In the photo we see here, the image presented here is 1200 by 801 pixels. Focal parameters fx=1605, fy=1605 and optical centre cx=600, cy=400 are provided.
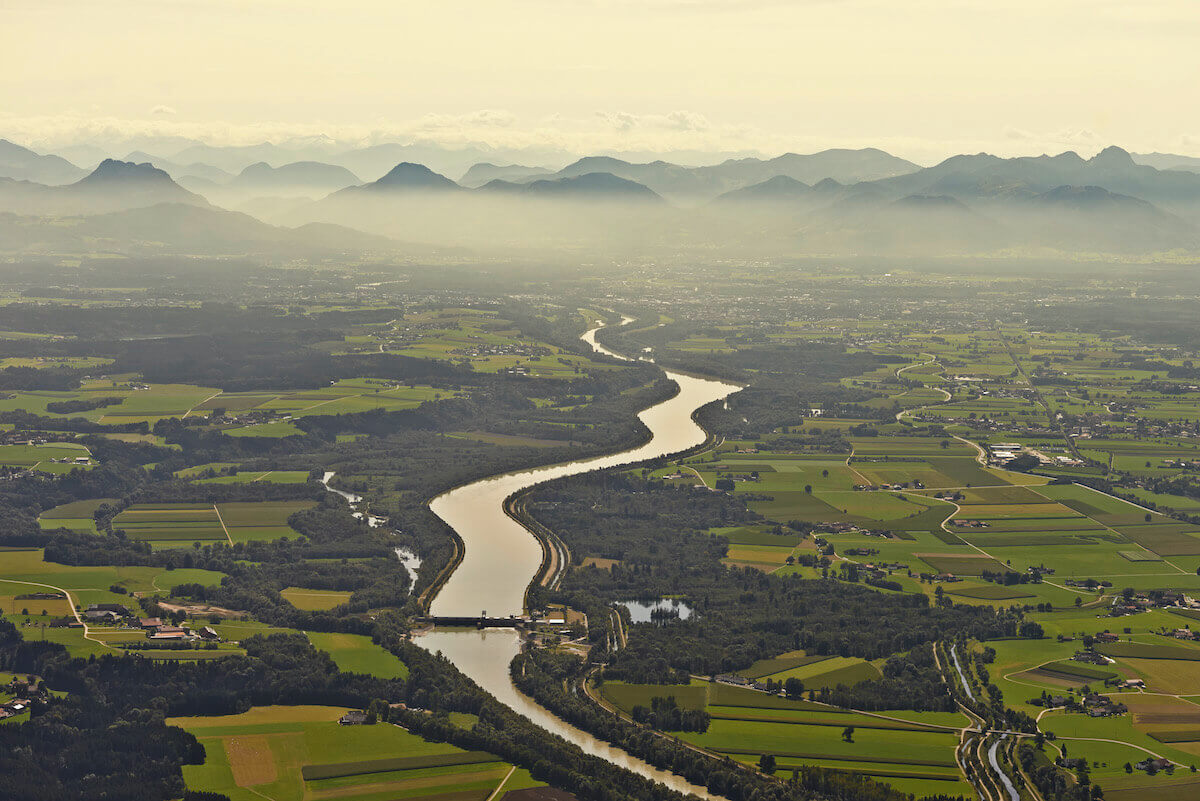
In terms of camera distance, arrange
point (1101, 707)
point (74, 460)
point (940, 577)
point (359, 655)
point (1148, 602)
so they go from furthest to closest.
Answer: point (74, 460) < point (940, 577) < point (1148, 602) < point (359, 655) < point (1101, 707)

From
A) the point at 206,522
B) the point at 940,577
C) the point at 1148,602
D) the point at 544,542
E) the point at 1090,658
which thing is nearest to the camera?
the point at 1090,658

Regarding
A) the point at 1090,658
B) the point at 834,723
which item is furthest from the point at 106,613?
the point at 1090,658

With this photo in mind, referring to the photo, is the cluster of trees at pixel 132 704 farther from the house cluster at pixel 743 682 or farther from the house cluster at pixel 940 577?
the house cluster at pixel 940 577

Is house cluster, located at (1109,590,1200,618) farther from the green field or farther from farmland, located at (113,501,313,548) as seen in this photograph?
farmland, located at (113,501,313,548)

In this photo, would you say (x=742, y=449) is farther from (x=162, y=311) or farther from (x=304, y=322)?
(x=162, y=311)

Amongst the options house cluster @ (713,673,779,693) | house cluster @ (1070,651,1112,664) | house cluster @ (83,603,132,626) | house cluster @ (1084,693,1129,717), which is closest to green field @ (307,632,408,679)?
house cluster @ (83,603,132,626)

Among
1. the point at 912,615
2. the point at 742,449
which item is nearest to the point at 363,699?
the point at 912,615

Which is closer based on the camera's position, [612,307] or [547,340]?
[547,340]

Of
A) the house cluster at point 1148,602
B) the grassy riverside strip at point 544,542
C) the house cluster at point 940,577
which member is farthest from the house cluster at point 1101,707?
the grassy riverside strip at point 544,542

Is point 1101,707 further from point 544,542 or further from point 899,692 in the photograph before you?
point 544,542
